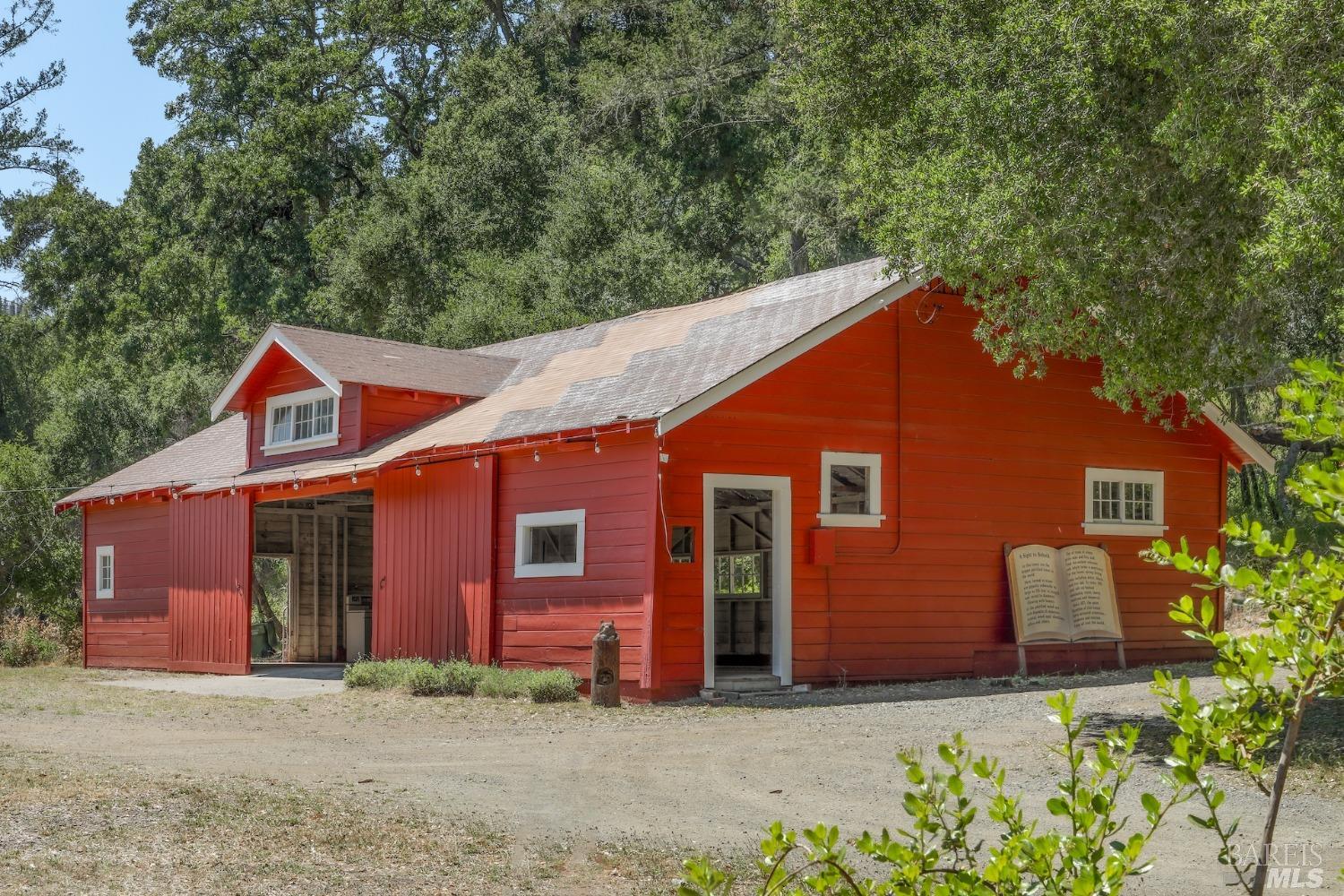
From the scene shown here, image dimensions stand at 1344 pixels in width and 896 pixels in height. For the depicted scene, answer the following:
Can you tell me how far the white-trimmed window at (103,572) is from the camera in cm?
2412

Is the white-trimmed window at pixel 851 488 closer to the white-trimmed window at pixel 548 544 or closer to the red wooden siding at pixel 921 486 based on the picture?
the red wooden siding at pixel 921 486

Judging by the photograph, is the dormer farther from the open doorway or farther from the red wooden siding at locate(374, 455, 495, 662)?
the open doorway

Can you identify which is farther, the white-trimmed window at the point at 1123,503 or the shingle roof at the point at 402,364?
the shingle roof at the point at 402,364

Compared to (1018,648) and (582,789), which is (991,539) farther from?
(582,789)

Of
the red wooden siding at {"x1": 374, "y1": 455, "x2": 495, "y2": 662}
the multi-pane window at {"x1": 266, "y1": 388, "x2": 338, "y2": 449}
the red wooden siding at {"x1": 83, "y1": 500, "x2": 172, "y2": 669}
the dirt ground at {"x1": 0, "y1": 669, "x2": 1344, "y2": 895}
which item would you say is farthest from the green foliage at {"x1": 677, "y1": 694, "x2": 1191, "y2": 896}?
the red wooden siding at {"x1": 83, "y1": 500, "x2": 172, "y2": 669}

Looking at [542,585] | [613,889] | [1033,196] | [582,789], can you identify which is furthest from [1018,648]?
[613,889]

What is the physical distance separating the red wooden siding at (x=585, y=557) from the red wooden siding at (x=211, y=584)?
577 cm

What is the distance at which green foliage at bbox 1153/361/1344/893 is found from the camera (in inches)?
117

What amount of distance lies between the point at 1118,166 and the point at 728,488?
561cm

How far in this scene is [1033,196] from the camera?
458 inches

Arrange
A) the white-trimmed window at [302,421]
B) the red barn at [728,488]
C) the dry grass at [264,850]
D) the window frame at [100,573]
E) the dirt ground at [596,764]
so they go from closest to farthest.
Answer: the dry grass at [264,850] < the dirt ground at [596,764] < the red barn at [728,488] < the white-trimmed window at [302,421] < the window frame at [100,573]

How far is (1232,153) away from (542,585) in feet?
28.9

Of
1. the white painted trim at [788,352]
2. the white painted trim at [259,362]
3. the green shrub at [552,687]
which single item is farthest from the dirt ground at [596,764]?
the white painted trim at [259,362]

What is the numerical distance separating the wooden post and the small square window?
1094 millimetres
